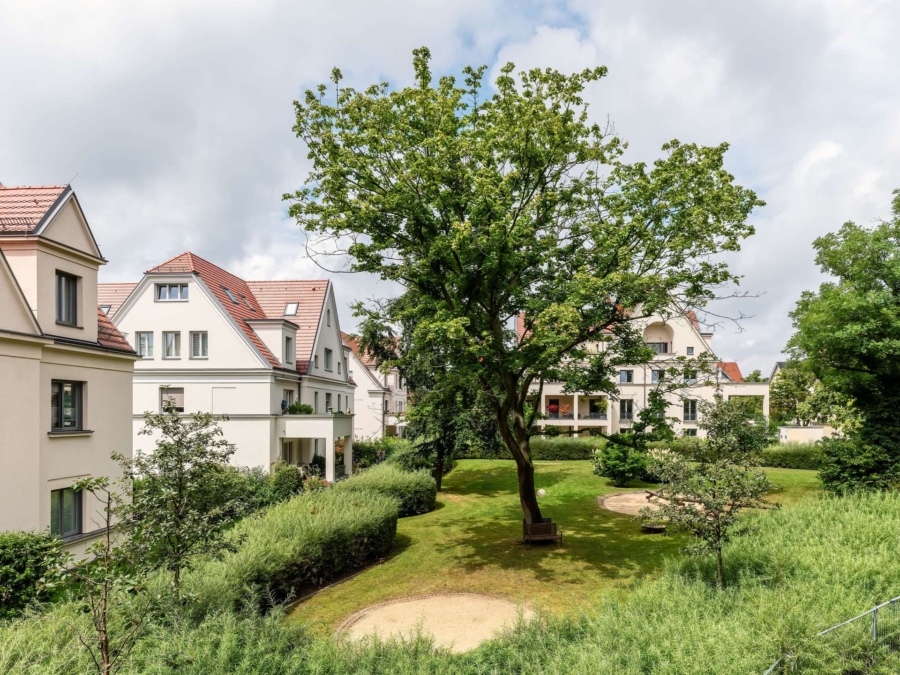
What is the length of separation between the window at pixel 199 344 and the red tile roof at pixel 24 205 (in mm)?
11267

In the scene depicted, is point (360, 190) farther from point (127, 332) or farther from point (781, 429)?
point (781, 429)

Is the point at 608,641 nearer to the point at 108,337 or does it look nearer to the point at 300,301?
the point at 108,337

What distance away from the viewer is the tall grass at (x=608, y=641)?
695cm

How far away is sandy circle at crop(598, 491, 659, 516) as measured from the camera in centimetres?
2189

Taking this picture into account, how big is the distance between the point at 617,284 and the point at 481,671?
9087 mm

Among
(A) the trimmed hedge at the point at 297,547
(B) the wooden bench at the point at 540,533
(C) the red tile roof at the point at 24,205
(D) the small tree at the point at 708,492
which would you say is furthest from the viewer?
(B) the wooden bench at the point at 540,533

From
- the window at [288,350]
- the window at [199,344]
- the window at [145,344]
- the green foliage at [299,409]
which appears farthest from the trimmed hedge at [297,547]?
the window at [145,344]

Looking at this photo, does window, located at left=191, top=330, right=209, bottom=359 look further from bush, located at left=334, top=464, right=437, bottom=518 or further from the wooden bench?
the wooden bench

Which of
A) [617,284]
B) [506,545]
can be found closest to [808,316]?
[617,284]

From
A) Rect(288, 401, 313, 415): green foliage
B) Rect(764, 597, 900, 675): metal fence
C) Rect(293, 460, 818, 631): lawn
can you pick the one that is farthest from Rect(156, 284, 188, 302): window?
Rect(764, 597, 900, 675): metal fence

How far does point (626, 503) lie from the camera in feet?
77.3

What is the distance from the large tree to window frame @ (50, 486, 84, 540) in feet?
30.9

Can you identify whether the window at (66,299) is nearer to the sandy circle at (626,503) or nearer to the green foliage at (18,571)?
the green foliage at (18,571)

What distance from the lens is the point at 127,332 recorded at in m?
26.0
